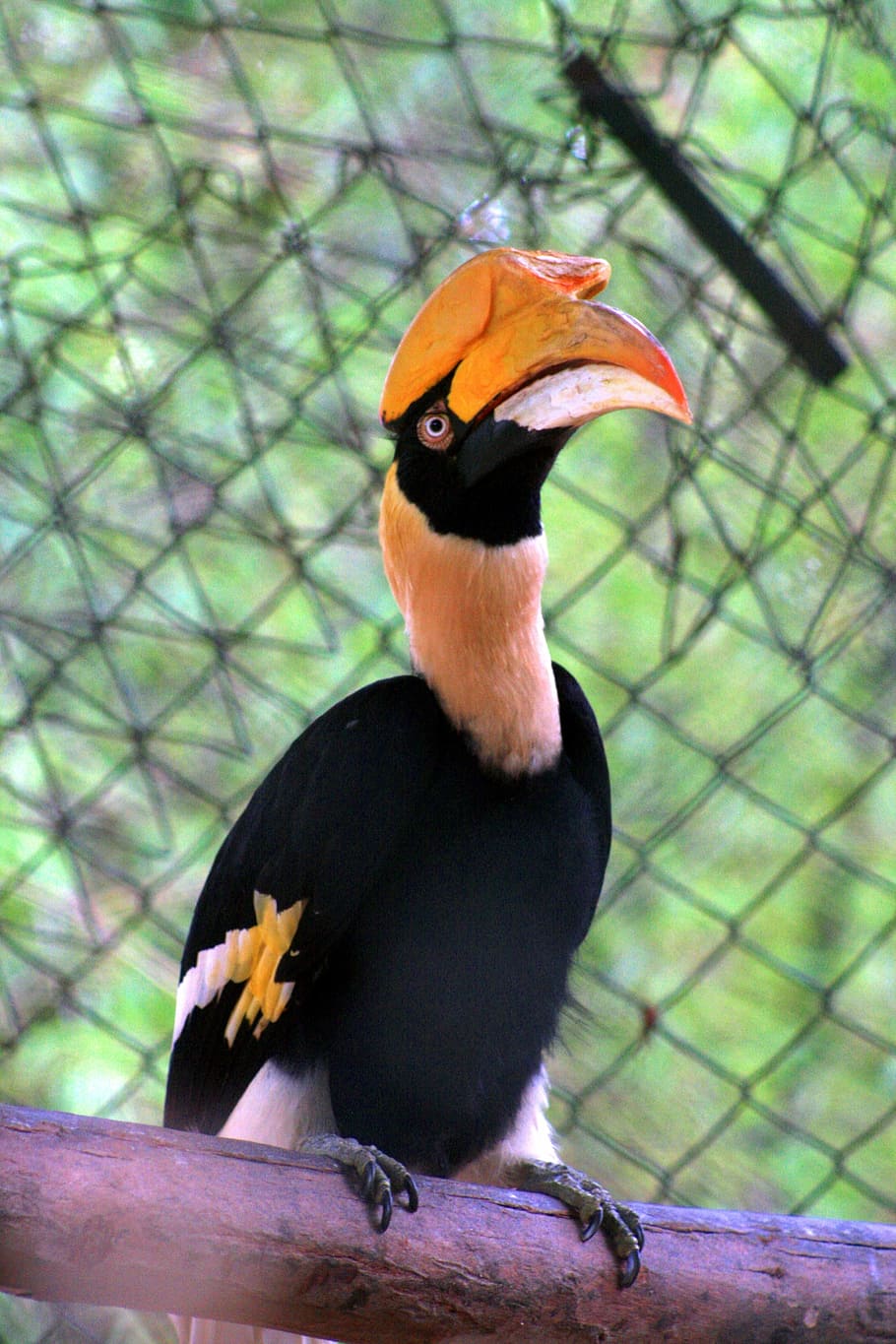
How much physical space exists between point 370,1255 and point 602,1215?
181mm

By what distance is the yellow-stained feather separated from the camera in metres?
1.08

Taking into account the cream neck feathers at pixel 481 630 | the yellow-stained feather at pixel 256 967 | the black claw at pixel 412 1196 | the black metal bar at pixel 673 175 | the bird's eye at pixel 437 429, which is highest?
the black metal bar at pixel 673 175

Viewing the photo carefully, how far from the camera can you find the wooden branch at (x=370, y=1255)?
821mm

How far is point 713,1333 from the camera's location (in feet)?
3.17

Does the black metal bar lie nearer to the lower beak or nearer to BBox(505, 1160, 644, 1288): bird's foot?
the lower beak

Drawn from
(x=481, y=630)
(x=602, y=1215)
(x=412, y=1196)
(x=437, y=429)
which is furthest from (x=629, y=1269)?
(x=437, y=429)

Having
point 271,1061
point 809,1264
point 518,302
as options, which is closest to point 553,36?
point 518,302

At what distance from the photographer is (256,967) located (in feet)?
3.63

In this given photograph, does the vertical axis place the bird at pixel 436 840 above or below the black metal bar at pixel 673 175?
below

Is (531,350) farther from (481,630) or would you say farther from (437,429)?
(481,630)

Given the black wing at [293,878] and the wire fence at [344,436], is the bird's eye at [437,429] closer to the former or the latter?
the black wing at [293,878]

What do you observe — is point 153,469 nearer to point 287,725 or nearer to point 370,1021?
point 287,725

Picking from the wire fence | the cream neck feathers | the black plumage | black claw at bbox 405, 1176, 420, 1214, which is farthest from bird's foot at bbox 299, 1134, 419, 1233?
the wire fence

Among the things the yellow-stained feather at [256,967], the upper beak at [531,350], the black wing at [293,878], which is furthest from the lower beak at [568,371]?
the yellow-stained feather at [256,967]
